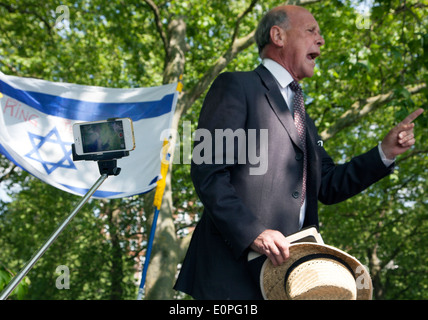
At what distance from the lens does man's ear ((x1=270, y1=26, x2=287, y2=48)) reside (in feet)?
7.79

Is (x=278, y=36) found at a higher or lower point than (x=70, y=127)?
lower

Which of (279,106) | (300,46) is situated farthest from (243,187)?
(300,46)

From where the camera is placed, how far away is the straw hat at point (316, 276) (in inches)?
64.0

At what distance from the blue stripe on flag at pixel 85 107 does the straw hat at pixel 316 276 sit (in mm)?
4566

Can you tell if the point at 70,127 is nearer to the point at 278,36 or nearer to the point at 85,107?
the point at 85,107

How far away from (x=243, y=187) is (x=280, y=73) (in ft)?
1.93

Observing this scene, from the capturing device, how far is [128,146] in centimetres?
247

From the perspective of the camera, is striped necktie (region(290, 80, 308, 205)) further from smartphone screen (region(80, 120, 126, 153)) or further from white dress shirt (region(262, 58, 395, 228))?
smartphone screen (region(80, 120, 126, 153))

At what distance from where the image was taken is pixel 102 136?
8.23 ft

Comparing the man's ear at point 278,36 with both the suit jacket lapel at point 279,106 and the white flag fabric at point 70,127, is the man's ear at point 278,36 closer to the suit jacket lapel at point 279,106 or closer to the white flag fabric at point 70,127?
the suit jacket lapel at point 279,106

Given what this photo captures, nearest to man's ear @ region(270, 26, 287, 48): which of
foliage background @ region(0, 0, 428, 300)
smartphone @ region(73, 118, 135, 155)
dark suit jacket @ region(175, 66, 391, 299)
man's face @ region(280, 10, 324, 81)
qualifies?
man's face @ region(280, 10, 324, 81)

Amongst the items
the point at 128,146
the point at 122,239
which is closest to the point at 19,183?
the point at 122,239

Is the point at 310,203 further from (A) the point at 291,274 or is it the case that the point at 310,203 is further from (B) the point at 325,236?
(B) the point at 325,236

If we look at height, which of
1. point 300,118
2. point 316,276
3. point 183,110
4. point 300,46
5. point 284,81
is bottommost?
point 316,276
